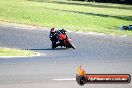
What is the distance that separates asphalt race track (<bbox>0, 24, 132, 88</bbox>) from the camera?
433 inches

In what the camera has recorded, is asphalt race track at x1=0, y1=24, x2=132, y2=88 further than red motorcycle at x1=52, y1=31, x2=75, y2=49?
No

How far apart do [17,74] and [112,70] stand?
3594 mm

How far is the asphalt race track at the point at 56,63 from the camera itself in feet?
36.1

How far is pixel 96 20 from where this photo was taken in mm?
41781

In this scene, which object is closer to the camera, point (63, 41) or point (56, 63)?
point (56, 63)

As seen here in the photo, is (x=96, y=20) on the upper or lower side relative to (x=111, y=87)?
lower

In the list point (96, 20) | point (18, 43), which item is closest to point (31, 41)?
point (18, 43)

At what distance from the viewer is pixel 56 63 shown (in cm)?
1493

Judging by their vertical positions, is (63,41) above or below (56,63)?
below

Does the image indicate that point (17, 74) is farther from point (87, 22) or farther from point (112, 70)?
point (87, 22)

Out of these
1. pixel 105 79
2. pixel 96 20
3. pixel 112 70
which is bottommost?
pixel 96 20

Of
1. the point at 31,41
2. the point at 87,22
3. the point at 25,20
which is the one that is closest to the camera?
the point at 31,41

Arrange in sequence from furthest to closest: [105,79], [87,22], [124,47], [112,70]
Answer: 1. [87,22]
2. [124,47]
3. [112,70]
4. [105,79]

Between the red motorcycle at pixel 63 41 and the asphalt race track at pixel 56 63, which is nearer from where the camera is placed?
the asphalt race track at pixel 56 63
